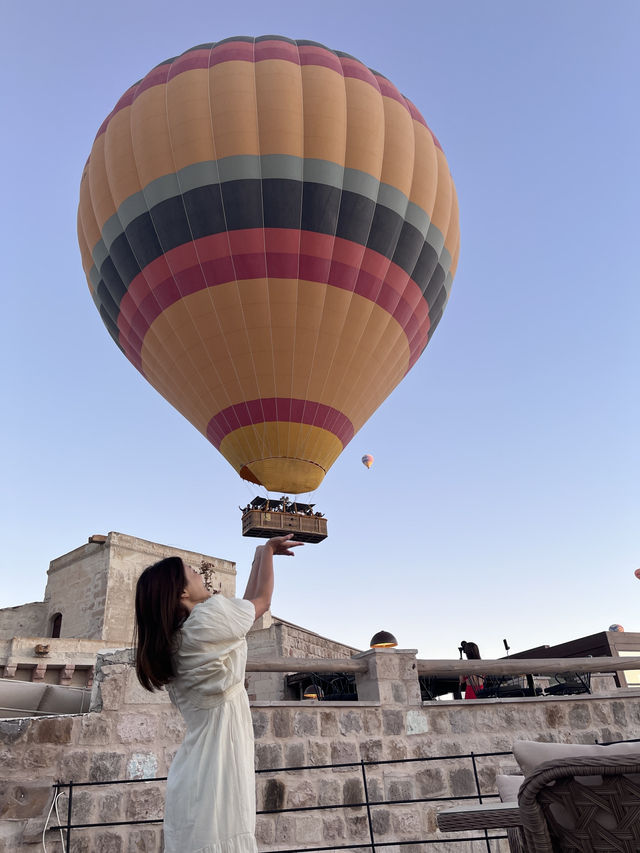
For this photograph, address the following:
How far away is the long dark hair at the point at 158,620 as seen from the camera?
6.81 feet

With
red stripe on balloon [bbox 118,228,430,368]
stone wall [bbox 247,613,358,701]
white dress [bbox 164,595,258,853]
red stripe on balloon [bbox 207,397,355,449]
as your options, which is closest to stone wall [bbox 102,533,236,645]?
stone wall [bbox 247,613,358,701]

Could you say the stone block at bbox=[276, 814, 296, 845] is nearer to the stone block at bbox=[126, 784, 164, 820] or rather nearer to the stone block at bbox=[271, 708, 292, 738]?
the stone block at bbox=[271, 708, 292, 738]

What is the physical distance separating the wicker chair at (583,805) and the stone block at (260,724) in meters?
4.06

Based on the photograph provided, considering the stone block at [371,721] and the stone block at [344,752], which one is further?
the stone block at [371,721]

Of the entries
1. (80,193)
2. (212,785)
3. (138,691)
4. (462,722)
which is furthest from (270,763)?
(80,193)

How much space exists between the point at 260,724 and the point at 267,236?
10.7 m

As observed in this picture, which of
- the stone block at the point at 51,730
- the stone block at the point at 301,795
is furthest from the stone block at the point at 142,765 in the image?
the stone block at the point at 301,795

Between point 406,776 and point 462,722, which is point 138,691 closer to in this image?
point 406,776

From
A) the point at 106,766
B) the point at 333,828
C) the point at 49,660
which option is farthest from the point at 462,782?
the point at 49,660

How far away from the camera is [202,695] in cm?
204

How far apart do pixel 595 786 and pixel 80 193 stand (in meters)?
17.7

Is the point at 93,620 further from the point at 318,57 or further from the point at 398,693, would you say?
the point at 398,693

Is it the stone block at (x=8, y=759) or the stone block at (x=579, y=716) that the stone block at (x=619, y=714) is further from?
the stone block at (x=8, y=759)

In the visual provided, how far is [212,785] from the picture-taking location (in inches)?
75.2
